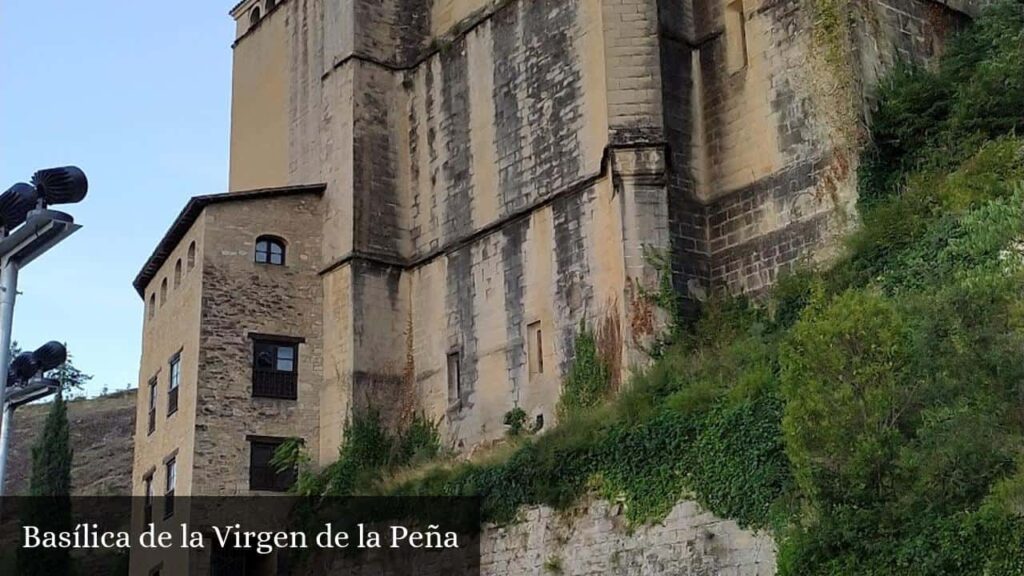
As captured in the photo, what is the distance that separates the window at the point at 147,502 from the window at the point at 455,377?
23.7 ft

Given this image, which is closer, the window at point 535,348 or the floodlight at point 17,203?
the floodlight at point 17,203

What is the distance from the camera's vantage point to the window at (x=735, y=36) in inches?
1025

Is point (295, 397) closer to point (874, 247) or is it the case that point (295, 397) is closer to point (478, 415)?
point (478, 415)

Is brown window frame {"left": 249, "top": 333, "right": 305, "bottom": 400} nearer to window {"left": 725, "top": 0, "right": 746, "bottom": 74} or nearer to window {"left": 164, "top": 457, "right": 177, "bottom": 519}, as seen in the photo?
window {"left": 164, "top": 457, "right": 177, "bottom": 519}

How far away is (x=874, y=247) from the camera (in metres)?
22.0

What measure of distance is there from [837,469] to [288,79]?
21.7 meters

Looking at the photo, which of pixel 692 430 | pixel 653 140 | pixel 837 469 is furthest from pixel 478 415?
pixel 837 469

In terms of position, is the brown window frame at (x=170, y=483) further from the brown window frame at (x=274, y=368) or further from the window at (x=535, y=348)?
the window at (x=535, y=348)

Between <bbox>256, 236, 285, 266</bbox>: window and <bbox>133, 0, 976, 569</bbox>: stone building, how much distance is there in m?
0.05

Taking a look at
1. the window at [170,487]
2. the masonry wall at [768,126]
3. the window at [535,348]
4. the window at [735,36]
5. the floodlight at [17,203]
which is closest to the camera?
the floodlight at [17,203]

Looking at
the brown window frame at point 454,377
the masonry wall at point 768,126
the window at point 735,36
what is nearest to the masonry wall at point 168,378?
the brown window frame at point 454,377

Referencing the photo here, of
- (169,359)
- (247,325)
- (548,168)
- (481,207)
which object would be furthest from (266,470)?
(548,168)
